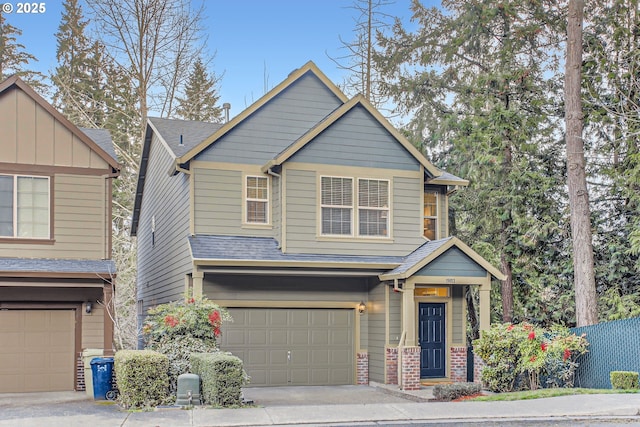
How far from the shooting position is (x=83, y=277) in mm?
15312

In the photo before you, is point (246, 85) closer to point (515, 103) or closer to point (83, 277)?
point (515, 103)

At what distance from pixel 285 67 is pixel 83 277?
13.9m

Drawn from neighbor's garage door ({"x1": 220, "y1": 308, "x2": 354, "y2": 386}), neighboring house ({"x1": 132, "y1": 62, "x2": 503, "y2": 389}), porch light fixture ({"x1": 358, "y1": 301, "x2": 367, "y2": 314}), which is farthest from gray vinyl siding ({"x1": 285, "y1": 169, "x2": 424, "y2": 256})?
neighbor's garage door ({"x1": 220, "y1": 308, "x2": 354, "y2": 386})

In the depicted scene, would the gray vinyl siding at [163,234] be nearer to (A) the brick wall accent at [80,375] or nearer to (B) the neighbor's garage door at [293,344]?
(B) the neighbor's garage door at [293,344]

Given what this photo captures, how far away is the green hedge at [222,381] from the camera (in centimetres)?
1226

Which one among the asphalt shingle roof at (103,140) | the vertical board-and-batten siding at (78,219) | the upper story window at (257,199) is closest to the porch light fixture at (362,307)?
the upper story window at (257,199)

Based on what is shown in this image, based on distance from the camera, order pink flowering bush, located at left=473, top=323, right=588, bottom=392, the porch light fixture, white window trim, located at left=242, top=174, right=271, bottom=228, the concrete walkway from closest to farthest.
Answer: the concrete walkway < pink flowering bush, located at left=473, top=323, right=588, bottom=392 < white window trim, located at left=242, top=174, right=271, bottom=228 < the porch light fixture

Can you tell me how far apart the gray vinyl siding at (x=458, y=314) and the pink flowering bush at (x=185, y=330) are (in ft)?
22.2

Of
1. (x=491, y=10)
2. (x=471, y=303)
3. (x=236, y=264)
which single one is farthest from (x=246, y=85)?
(x=236, y=264)

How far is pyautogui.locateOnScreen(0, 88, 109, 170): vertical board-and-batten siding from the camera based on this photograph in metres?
16.3

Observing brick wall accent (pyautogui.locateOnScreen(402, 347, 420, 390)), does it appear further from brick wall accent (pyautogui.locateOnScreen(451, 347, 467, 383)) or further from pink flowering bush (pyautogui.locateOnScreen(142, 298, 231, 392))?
pink flowering bush (pyautogui.locateOnScreen(142, 298, 231, 392))

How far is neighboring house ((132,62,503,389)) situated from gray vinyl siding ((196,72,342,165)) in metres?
0.03

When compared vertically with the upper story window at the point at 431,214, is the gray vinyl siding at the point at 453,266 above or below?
below

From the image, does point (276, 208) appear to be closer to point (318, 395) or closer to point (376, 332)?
point (376, 332)
